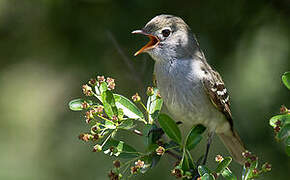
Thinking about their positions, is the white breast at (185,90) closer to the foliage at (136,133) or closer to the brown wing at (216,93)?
the brown wing at (216,93)

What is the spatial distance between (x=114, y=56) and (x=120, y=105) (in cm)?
171

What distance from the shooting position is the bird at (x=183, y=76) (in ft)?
12.2

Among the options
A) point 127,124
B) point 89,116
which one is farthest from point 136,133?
point 89,116

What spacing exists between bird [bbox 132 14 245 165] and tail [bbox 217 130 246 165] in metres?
0.36

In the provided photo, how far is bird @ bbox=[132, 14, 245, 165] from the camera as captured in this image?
3.71 metres

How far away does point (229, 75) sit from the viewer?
4.56 meters

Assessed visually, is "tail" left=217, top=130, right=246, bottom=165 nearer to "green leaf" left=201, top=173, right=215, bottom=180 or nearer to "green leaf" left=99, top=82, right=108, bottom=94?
"green leaf" left=201, top=173, right=215, bottom=180

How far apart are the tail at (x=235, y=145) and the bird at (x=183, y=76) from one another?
36cm

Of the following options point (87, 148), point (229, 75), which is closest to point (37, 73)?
point (87, 148)

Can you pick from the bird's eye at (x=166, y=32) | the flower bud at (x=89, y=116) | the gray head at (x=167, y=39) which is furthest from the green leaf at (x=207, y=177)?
the bird's eye at (x=166, y=32)

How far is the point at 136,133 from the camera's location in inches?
116

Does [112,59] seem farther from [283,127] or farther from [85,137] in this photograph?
[283,127]

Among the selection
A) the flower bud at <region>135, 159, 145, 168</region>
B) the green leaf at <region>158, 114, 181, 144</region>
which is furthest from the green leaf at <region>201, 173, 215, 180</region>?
the green leaf at <region>158, 114, 181, 144</region>

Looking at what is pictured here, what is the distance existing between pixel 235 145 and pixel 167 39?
3.85ft
